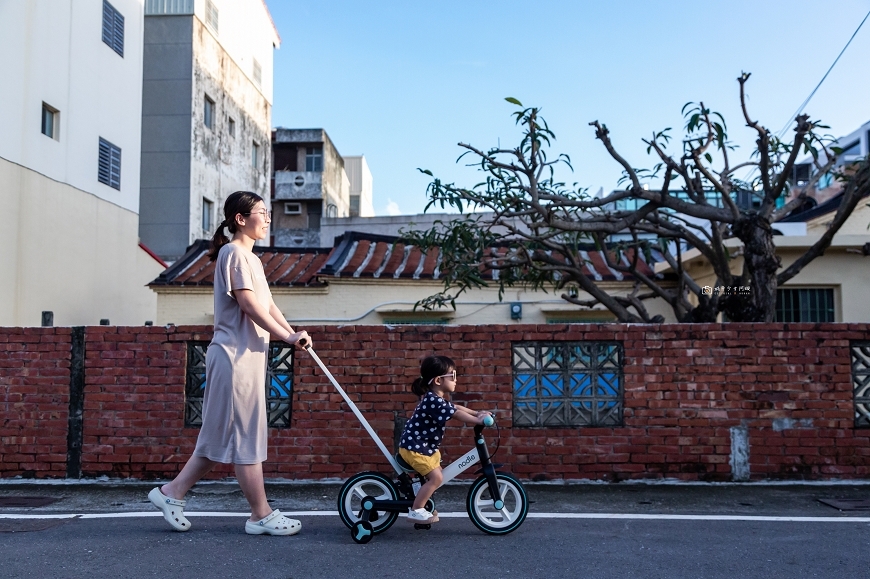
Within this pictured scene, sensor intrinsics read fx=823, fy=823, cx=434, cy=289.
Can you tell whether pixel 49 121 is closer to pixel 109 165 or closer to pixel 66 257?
pixel 109 165

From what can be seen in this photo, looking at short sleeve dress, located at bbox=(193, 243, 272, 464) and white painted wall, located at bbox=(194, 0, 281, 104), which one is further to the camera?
white painted wall, located at bbox=(194, 0, 281, 104)

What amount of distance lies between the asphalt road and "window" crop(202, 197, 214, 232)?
70.9ft

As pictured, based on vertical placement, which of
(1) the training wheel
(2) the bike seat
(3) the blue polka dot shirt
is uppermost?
(3) the blue polka dot shirt

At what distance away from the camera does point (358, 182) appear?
160 feet

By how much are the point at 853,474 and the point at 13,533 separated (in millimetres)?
6278

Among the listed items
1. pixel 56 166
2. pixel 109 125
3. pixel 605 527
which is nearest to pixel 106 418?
pixel 605 527

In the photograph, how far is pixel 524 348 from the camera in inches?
279

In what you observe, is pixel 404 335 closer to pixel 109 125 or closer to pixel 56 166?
pixel 56 166

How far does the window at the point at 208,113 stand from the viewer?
2715 centimetres

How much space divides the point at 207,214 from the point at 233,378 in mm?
23597

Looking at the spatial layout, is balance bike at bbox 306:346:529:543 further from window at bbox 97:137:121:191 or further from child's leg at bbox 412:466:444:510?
window at bbox 97:137:121:191

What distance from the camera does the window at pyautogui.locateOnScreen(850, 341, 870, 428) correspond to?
22.7 feet

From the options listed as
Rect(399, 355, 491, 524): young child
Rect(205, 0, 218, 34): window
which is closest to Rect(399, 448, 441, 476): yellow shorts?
Rect(399, 355, 491, 524): young child

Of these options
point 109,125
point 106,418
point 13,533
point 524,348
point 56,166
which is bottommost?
point 13,533
